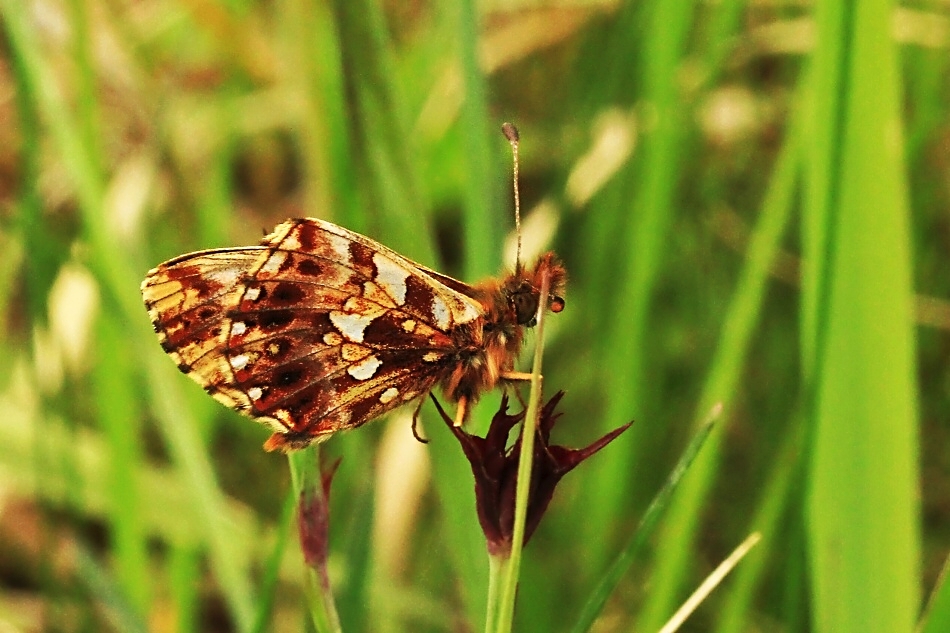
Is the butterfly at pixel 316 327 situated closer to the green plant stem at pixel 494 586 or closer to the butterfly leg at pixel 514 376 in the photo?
the butterfly leg at pixel 514 376

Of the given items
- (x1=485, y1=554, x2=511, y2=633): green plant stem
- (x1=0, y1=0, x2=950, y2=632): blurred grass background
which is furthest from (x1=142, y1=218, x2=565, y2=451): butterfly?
(x1=485, y1=554, x2=511, y2=633): green plant stem

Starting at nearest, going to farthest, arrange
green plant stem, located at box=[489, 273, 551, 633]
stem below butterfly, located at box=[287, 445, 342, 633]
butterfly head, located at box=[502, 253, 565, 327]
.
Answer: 1. green plant stem, located at box=[489, 273, 551, 633]
2. stem below butterfly, located at box=[287, 445, 342, 633]
3. butterfly head, located at box=[502, 253, 565, 327]

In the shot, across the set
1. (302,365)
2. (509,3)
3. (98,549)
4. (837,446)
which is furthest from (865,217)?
(509,3)

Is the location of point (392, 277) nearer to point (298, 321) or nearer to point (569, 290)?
point (298, 321)

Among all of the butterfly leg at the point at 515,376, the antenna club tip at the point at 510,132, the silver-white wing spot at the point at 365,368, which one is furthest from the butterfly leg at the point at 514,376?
the antenna club tip at the point at 510,132

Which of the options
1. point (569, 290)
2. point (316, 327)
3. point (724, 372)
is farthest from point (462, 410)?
point (569, 290)

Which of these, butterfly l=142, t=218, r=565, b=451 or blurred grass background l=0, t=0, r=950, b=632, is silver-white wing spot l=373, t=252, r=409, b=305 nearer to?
butterfly l=142, t=218, r=565, b=451
